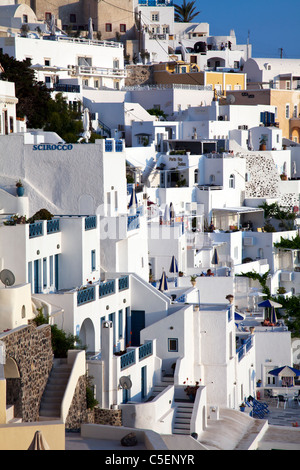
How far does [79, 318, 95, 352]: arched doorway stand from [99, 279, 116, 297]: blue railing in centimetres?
95

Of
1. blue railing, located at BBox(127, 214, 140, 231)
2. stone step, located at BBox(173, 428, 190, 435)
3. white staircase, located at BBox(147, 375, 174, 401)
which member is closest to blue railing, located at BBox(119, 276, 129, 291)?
blue railing, located at BBox(127, 214, 140, 231)

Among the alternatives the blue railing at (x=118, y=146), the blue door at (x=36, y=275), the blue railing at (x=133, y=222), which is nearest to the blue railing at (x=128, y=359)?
the blue door at (x=36, y=275)

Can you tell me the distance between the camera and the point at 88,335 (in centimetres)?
2475

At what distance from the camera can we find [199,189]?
45.5 metres

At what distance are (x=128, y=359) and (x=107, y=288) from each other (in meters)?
2.51

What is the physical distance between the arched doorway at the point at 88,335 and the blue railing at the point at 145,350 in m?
1.25

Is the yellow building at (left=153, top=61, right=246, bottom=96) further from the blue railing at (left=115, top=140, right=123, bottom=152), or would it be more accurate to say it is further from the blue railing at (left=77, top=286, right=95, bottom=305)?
the blue railing at (left=77, top=286, right=95, bottom=305)

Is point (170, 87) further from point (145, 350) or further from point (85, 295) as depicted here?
point (85, 295)

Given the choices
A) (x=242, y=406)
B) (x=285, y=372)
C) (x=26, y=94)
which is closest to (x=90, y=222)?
(x=242, y=406)

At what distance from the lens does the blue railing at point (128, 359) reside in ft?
76.9

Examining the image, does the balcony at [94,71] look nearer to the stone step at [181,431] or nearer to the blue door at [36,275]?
the blue door at [36,275]
